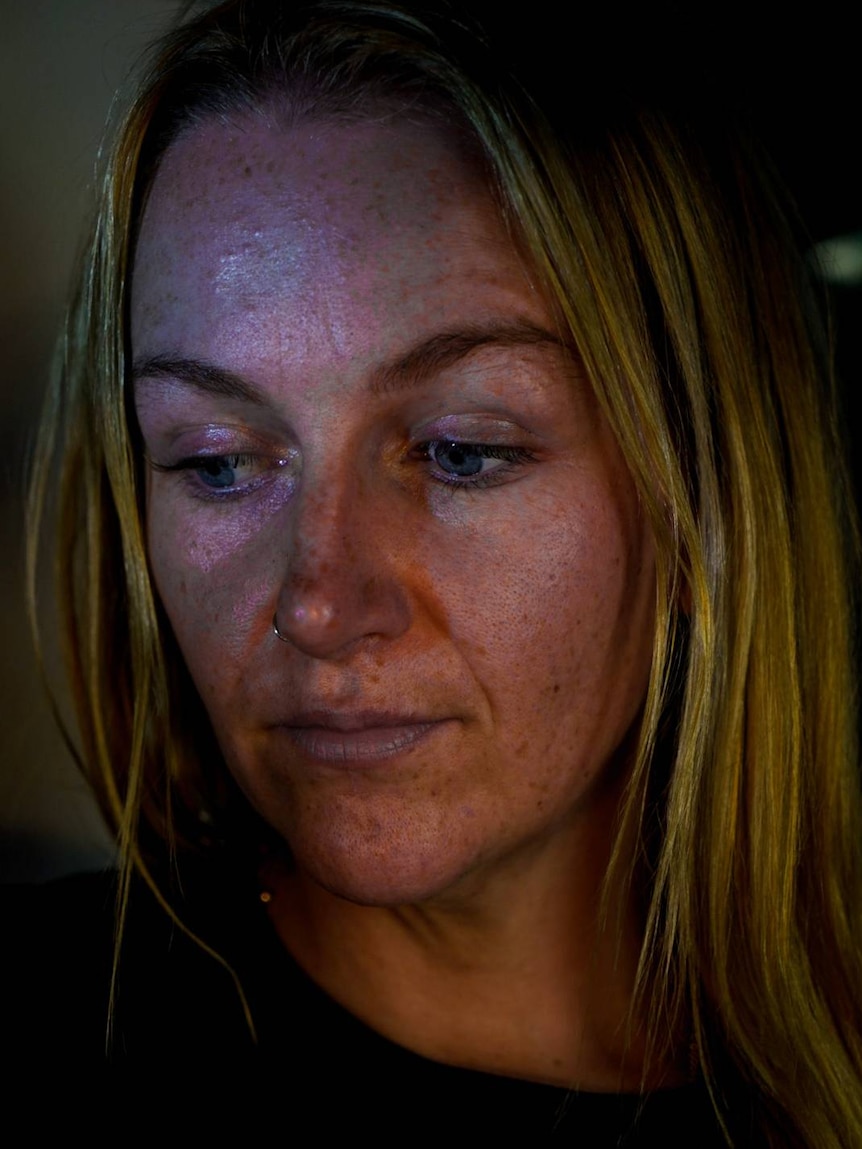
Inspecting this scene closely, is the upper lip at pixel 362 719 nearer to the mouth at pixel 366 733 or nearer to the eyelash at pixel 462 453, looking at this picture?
the mouth at pixel 366 733

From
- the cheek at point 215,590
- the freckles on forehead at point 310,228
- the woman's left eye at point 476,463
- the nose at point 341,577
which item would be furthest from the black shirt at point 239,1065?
the freckles on forehead at point 310,228

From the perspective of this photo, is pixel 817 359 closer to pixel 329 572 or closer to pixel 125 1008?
pixel 329 572

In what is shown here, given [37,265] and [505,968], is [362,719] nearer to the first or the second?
[505,968]

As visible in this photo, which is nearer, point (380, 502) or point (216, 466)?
point (380, 502)

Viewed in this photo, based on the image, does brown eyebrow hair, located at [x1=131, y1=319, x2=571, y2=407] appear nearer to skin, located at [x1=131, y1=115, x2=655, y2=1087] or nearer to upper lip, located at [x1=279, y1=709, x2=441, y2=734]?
skin, located at [x1=131, y1=115, x2=655, y2=1087]

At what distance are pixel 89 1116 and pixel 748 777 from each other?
2.47 feet

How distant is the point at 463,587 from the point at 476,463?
12cm

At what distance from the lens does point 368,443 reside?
1.05 m

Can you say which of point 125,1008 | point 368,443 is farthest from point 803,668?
point 125,1008

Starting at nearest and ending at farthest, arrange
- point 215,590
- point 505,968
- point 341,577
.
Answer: point 341,577
point 215,590
point 505,968

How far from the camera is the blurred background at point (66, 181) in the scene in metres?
1.20

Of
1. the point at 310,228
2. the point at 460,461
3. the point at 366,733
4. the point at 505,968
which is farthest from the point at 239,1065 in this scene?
the point at 310,228

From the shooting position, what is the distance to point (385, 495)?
1.06 metres

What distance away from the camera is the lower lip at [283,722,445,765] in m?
1.07
